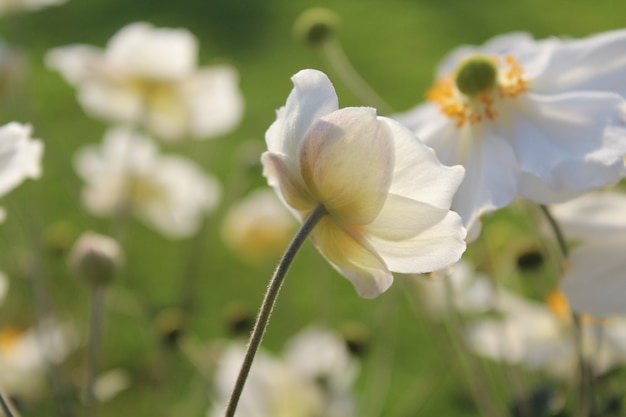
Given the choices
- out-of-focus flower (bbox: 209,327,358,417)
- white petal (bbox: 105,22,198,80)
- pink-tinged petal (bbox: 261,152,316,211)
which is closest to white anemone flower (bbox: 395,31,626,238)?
pink-tinged petal (bbox: 261,152,316,211)

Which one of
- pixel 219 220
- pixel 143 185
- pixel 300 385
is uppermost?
pixel 143 185

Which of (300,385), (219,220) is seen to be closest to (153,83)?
(300,385)

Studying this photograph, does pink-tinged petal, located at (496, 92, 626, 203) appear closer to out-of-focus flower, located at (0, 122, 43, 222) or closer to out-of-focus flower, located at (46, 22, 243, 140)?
out-of-focus flower, located at (0, 122, 43, 222)

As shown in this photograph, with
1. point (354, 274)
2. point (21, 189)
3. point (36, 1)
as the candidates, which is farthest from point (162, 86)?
point (21, 189)

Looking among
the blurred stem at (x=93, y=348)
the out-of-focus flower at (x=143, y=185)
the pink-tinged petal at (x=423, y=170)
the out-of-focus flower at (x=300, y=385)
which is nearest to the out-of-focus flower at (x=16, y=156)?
the blurred stem at (x=93, y=348)

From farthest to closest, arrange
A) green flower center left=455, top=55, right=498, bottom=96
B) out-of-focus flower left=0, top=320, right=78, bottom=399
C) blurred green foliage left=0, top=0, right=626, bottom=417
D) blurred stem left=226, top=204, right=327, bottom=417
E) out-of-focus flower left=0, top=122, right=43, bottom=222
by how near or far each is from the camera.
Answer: blurred green foliage left=0, top=0, right=626, bottom=417 → out-of-focus flower left=0, top=320, right=78, bottom=399 → green flower center left=455, top=55, right=498, bottom=96 → out-of-focus flower left=0, top=122, right=43, bottom=222 → blurred stem left=226, top=204, right=327, bottom=417

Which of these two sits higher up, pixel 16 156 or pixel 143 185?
pixel 16 156

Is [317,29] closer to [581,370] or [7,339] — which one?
[581,370]
